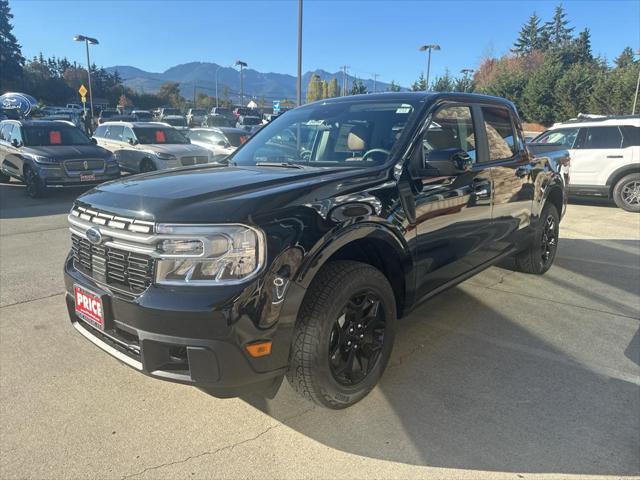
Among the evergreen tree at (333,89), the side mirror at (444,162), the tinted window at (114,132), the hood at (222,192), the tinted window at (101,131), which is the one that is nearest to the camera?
the hood at (222,192)

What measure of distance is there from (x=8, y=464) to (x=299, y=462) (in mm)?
1436

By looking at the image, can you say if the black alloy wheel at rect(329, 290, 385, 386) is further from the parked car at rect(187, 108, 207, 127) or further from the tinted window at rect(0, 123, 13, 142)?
the parked car at rect(187, 108, 207, 127)

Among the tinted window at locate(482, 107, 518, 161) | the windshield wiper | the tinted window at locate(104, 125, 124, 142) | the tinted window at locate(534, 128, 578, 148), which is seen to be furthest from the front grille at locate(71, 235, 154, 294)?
the tinted window at locate(104, 125, 124, 142)

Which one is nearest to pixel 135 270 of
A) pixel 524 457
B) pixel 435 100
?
pixel 524 457

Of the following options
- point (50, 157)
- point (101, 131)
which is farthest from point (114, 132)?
point (50, 157)

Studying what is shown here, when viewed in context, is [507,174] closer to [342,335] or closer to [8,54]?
[342,335]

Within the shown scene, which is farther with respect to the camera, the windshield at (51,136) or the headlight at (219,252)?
the windshield at (51,136)

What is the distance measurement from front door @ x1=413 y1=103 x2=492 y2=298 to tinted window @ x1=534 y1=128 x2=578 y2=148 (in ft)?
25.6

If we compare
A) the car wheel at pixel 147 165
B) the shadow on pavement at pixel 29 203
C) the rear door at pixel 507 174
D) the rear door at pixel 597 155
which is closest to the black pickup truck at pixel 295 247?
the rear door at pixel 507 174

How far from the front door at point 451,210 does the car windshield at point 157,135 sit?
35.5 ft

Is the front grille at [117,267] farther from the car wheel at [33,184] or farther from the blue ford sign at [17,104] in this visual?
the blue ford sign at [17,104]

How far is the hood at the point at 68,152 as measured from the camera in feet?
34.3

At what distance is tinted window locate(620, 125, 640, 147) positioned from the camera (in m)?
9.61

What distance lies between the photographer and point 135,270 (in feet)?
7.60
